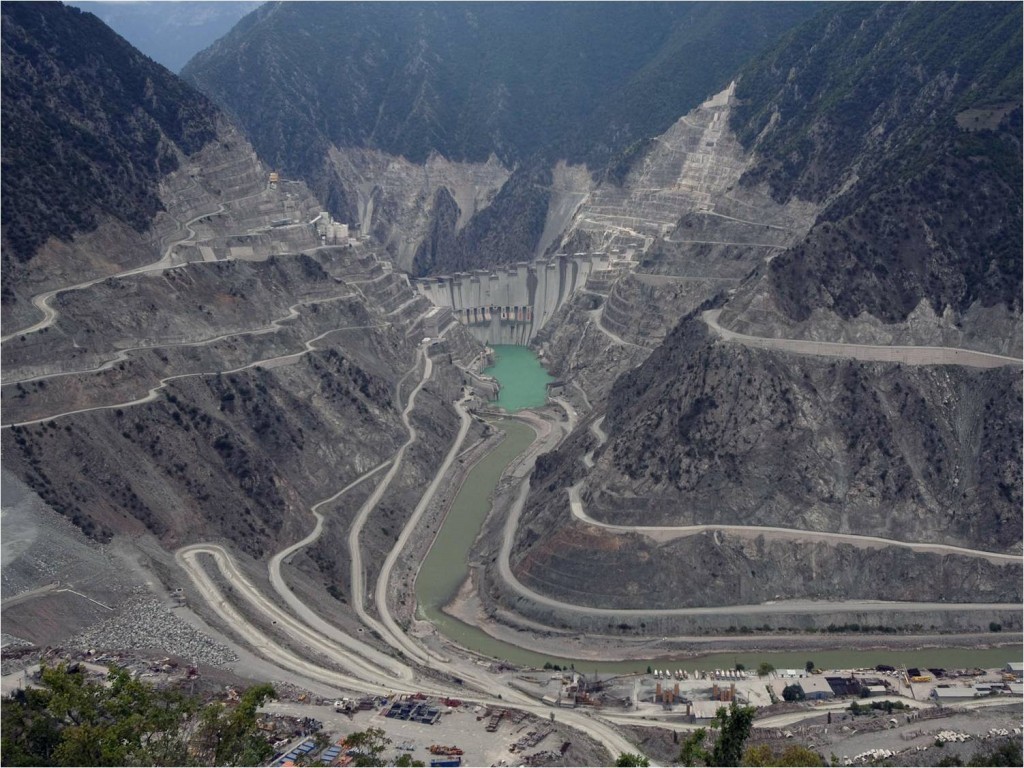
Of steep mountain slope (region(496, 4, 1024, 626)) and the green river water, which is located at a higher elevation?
steep mountain slope (region(496, 4, 1024, 626))

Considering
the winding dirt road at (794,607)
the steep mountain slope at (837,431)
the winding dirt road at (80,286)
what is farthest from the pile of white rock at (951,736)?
the winding dirt road at (80,286)

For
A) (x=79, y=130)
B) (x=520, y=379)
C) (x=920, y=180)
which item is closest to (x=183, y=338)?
(x=79, y=130)

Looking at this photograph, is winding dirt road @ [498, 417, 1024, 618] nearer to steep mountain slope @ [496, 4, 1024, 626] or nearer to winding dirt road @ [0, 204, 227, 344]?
steep mountain slope @ [496, 4, 1024, 626]

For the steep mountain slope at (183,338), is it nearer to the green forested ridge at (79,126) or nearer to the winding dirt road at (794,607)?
the green forested ridge at (79,126)

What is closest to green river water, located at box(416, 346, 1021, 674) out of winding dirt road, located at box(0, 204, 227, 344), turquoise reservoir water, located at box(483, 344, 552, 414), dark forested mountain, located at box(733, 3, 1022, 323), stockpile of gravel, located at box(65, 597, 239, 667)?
turquoise reservoir water, located at box(483, 344, 552, 414)

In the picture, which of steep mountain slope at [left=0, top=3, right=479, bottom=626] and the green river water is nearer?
the green river water
